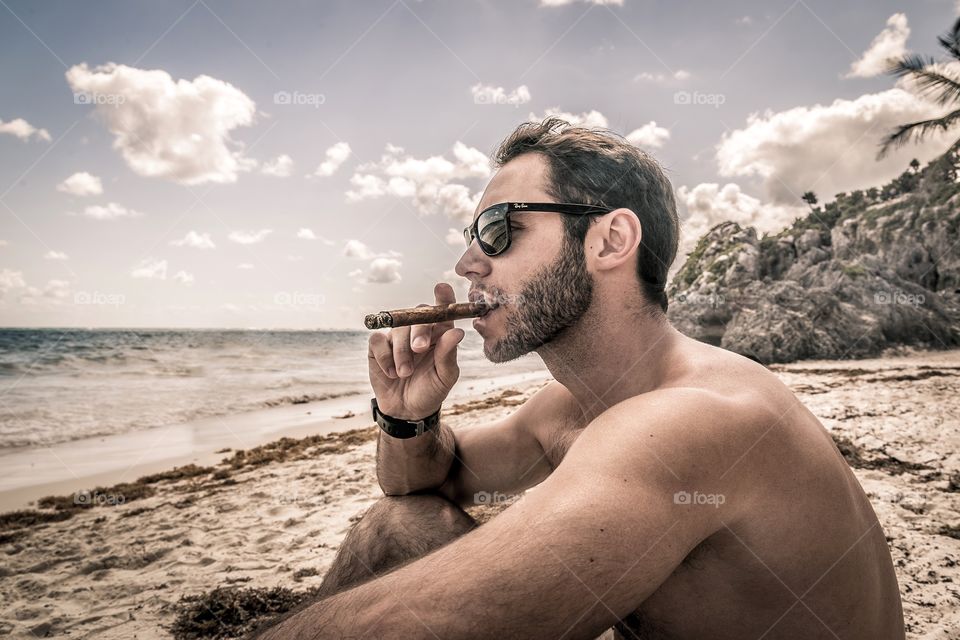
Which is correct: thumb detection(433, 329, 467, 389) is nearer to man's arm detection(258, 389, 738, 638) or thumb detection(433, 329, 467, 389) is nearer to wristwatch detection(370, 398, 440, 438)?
wristwatch detection(370, 398, 440, 438)

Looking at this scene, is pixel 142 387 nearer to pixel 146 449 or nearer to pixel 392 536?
pixel 146 449

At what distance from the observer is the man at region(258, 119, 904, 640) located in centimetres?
112

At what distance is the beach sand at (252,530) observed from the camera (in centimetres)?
324

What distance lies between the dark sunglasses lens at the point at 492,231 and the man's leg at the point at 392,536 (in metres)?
1.26

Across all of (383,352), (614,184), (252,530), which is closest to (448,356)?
(383,352)

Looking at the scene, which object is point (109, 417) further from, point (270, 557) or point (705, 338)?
point (705, 338)

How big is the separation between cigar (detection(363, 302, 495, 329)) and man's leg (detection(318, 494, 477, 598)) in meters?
0.89

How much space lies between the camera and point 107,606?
11.4 feet

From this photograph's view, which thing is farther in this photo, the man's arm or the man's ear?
the man's ear

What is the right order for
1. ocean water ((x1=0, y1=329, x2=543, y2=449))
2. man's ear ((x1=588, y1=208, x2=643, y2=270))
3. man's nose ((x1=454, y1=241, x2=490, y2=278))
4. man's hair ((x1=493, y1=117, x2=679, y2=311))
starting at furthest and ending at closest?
ocean water ((x1=0, y1=329, x2=543, y2=449)) → man's nose ((x1=454, y1=241, x2=490, y2=278)) → man's hair ((x1=493, y1=117, x2=679, y2=311)) → man's ear ((x1=588, y1=208, x2=643, y2=270))

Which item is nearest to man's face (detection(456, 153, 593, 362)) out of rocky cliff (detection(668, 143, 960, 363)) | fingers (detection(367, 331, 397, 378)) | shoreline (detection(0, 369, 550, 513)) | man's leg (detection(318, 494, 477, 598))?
fingers (detection(367, 331, 397, 378))

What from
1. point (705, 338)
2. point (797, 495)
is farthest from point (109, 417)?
point (705, 338)

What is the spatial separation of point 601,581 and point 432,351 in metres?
1.49

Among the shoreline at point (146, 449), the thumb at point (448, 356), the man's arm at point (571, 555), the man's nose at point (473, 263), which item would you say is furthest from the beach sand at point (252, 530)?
the man's nose at point (473, 263)
